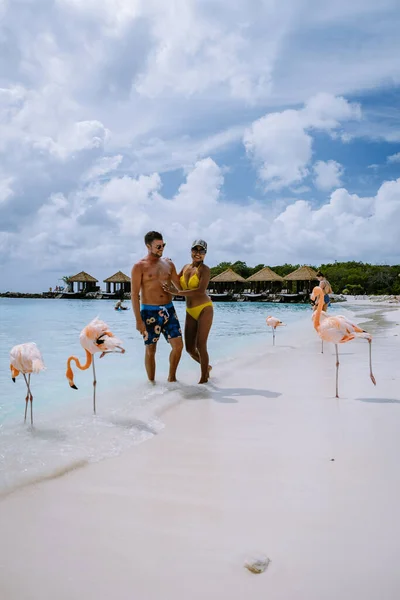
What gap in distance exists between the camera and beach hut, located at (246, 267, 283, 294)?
6618 cm

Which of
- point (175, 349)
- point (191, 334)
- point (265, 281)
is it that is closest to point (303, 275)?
point (265, 281)

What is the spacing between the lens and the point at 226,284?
249ft

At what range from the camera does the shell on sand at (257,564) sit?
201cm

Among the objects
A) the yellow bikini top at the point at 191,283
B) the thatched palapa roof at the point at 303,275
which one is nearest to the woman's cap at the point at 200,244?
the yellow bikini top at the point at 191,283

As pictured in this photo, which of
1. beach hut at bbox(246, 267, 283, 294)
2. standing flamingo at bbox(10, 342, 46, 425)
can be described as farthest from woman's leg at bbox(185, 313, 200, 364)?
beach hut at bbox(246, 267, 283, 294)

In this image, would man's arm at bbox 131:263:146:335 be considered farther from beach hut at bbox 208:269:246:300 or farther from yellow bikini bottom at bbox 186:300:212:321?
beach hut at bbox 208:269:246:300

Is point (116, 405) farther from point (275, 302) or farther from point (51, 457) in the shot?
point (275, 302)

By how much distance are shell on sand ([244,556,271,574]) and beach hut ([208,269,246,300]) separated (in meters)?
65.8

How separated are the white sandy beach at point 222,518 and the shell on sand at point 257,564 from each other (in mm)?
26

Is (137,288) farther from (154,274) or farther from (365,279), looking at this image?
(365,279)

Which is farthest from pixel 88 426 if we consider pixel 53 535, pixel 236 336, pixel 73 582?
pixel 236 336

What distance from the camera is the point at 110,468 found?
3273 mm

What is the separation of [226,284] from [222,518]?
241 feet

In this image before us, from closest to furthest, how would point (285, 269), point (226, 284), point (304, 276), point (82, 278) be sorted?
point (304, 276)
point (226, 284)
point (82, 278)
point (285, 269)
